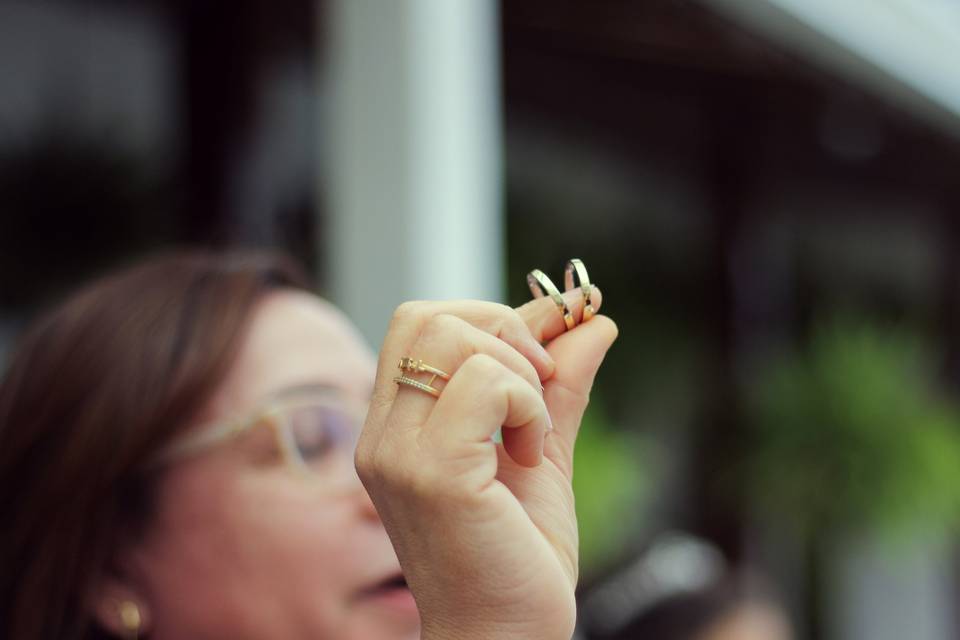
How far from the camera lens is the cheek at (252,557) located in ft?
4.15

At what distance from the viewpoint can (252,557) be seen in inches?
51.4

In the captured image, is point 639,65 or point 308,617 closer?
point 308,617

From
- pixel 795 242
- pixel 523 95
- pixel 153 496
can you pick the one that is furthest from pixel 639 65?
pixel 153 496

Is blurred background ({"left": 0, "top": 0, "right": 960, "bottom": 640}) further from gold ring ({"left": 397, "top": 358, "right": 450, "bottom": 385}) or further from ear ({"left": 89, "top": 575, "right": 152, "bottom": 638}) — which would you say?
gold ring ({"left": 397, "top": 358, "right": 450, "bottom": 385})

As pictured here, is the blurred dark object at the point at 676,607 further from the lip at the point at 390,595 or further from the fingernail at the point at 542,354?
the fingernail at the point at 542,354

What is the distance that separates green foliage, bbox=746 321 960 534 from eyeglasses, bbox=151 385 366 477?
4587mm

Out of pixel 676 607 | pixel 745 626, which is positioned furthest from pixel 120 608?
pixel 676 607

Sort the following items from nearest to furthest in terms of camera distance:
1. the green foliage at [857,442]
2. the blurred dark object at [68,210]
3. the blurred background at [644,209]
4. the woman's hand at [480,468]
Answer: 1. the woman's hand at [480,468]
2. the blurred background at [644,209]
3. the blurred dark object at [68,210]
4. the green foliage at [857,442]

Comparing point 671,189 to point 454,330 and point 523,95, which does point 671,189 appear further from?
point 454,330

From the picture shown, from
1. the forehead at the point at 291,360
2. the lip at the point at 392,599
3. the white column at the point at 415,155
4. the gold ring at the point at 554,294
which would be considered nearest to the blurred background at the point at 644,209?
the white column at the point at 415,155

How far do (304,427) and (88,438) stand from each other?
29cm

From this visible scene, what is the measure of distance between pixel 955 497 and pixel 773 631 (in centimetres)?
319

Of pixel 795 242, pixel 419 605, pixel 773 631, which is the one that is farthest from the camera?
pixel 795 242

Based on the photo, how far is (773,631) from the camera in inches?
113
